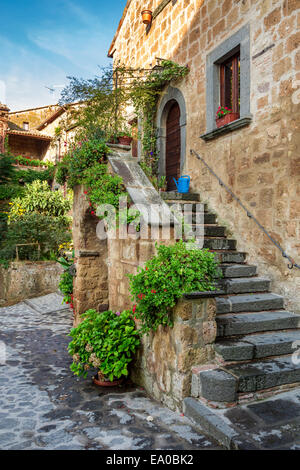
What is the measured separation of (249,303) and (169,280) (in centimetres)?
138

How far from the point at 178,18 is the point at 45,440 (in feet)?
25.4

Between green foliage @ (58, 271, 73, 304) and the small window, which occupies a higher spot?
the small window

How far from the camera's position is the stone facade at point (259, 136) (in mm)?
4125

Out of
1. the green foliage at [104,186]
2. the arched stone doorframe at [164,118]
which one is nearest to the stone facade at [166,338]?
the green foliage at [104,186]

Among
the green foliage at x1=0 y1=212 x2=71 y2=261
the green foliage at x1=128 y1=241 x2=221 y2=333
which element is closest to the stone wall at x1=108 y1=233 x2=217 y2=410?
the green foliage at x1=128 y1=241 x2=221 y2=333

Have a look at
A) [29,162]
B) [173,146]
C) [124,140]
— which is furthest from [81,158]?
[29,162]

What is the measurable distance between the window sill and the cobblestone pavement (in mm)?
3919

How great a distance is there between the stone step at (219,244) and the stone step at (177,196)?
1.33 meters

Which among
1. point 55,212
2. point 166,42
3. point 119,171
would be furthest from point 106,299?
point 55,212

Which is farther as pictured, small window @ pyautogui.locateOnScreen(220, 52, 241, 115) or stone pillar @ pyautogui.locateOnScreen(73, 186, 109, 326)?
stone pillar @ pyautogui.locateOnScreen(73, 186, 109, 326)

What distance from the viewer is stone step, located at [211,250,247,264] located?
4.69 meters

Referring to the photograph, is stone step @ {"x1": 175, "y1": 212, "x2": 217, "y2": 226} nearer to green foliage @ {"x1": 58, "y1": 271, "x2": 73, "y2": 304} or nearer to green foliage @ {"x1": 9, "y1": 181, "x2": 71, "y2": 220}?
green foliage @ {"x1": 58, "y1": 271, "x2": 73, "y2": 304}

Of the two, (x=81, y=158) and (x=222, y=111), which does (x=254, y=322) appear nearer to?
(x=222, y=111)

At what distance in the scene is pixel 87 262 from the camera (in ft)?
20.7
